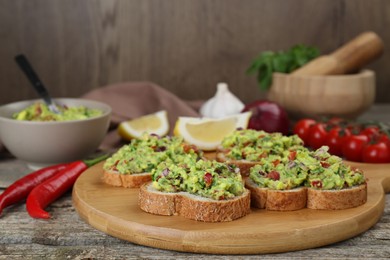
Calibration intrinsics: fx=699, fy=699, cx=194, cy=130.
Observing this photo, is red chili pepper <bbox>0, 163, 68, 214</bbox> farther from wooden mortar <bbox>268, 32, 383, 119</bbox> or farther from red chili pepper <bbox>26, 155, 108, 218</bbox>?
wooden mortar <bbox>268, 32, 383, 119</bbox>

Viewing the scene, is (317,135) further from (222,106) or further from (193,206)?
(193,206)

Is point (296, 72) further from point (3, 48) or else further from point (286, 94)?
point (3, 48)

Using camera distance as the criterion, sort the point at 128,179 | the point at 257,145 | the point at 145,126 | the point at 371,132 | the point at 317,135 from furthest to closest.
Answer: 1. the point at 145,126
2. the point at 317,135
3. the point at 371,132
4. the point at 257,145
5. the point at 128,179

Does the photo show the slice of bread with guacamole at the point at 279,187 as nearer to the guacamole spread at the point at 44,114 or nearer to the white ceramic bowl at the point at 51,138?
the white ceramic bowl at the point at 51,138

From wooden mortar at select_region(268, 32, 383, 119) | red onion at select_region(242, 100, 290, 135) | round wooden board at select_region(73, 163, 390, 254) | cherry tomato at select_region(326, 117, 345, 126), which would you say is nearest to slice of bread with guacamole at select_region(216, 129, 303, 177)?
round wooden board at select_region(73, 163, 390, 254)

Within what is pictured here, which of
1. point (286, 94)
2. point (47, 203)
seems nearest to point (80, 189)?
point (47, 203)

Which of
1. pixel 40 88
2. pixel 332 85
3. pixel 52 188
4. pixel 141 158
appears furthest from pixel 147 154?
pixel 332 85
